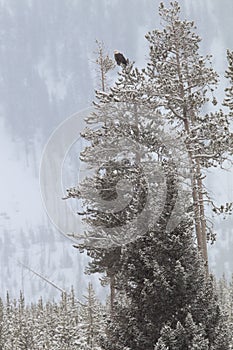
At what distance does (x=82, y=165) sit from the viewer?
54.7ft

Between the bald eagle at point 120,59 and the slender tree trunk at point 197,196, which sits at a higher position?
the bald eagle at point 120,59

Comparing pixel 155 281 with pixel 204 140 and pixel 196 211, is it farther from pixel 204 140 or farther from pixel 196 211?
pixel 204 140

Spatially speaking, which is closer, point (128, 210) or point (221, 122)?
point (128, 210)

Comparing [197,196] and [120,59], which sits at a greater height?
[120,59]

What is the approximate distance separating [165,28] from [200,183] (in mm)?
5012

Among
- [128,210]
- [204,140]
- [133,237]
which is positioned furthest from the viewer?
[204,140]

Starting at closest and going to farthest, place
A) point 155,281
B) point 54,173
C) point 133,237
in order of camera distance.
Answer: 1. point 155,281
2. point 133,237
3. point 54,173

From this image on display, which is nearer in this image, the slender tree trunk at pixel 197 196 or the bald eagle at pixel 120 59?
the slender tree trunk at pixel 197 196

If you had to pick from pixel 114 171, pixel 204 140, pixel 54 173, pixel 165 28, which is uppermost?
pixel 165 28

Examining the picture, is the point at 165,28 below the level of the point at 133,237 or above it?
above

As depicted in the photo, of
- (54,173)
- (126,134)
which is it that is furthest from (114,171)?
(54,173)

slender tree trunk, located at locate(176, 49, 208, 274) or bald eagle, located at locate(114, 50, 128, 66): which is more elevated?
bald eagle, located at locate(114, 50, 128, 66)

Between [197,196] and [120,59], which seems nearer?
[120,59]

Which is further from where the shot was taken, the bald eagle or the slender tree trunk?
the bald eagle
